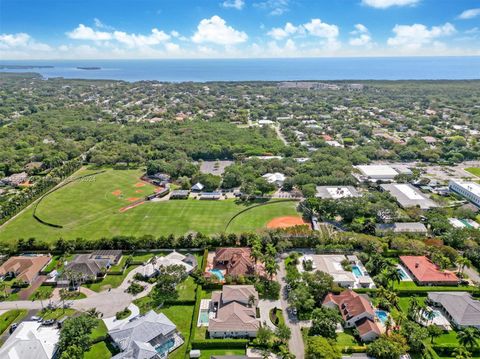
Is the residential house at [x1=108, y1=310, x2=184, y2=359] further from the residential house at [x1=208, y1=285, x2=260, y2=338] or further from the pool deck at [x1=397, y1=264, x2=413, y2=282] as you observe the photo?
the pool deck at [x1=397, y1=264, x2=413, y2=282]

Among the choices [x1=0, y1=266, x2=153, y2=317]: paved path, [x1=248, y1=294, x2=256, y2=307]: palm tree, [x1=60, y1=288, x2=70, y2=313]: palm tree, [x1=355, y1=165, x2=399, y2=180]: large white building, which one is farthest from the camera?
[x1=355, y1=165, x2=399, y2=180]: large white building

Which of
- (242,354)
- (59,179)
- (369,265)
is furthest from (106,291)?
(59,179)

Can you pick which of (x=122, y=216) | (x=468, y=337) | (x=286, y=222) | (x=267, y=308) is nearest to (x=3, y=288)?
(x=122, y=216)

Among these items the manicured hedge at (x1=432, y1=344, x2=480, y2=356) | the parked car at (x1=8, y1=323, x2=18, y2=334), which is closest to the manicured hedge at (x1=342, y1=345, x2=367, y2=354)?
the manicured hedge at (x1=432, y1=344, x2=480, y2=356)

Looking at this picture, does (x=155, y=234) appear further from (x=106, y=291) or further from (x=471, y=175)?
(x=471, y=175)

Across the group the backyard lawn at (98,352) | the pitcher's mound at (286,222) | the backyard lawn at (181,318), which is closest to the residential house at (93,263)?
the backyard lawn at (98,352)
